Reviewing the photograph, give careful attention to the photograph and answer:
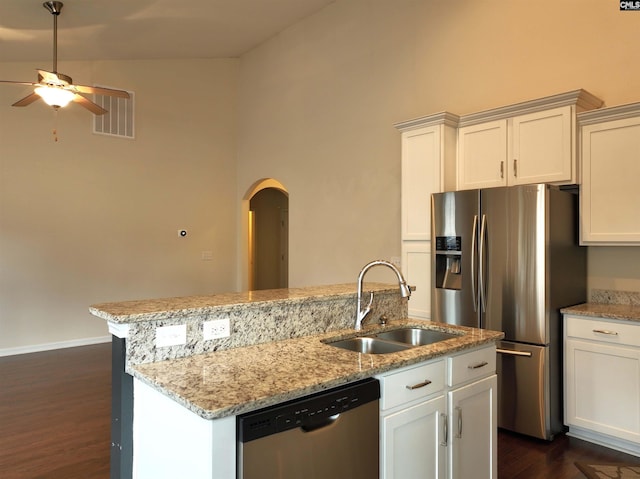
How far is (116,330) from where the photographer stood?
1.68 m

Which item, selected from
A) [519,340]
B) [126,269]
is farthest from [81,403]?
[519,340]

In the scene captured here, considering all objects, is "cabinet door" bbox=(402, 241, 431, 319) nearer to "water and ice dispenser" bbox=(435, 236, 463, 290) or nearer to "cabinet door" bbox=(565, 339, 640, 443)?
"water and ice dispenser" bbox=(435, 236, 463, 290)

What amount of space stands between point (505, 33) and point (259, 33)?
3.55m

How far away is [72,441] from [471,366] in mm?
2723

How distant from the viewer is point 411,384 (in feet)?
5.81

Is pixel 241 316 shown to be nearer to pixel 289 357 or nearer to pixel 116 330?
pixel 289 357

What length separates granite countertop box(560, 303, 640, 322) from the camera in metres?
2.83

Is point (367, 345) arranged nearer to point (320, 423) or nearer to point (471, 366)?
point (471, 366)

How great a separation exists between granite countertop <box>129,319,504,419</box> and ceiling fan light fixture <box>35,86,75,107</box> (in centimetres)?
322

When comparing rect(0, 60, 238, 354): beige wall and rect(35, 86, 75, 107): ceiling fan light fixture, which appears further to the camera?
rect(0, 60, 238, 354): beige wall

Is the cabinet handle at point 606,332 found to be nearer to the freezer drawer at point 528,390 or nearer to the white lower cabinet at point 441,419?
the freezer drawer at point 528,390

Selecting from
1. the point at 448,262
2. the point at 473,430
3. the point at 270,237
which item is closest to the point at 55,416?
the point at 473,430

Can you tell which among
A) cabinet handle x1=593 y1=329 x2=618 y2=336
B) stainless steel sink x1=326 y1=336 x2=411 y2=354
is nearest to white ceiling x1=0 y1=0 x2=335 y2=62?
stainless steel sink x1=326 y1=336 x2=411 y2=354

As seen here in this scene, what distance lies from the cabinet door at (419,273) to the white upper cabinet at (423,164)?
0.09 metres
